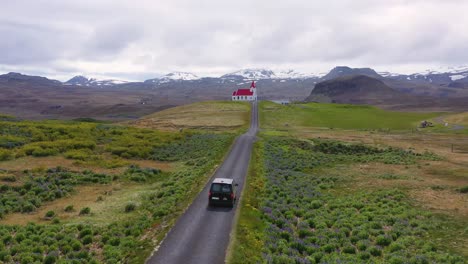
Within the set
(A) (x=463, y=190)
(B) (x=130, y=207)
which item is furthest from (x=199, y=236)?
(A) (x=463, y=190)

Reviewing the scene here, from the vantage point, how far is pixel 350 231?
73.8 ft

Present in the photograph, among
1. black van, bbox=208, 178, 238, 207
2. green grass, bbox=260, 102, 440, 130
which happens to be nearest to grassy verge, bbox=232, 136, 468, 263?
black van, bbox=208, 178, 238, 207

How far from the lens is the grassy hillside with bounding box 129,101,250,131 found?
94.1 m

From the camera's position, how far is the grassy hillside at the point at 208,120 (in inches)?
3703

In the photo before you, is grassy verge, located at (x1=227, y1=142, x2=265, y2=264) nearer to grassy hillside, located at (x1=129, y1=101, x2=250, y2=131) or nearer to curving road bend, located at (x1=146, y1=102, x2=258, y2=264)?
curving road bend, located at (x1=146, y1=102, x2=258, y2=264)

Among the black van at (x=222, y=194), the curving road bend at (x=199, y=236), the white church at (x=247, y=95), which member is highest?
the white church at (x=247, y=95)

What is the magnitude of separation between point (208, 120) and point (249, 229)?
3301 inches

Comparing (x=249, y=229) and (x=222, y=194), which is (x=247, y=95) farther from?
(x=249, y=229)

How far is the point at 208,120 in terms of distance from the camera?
104 m

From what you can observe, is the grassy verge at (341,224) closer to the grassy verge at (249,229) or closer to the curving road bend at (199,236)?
the grassy verge at (249,229)

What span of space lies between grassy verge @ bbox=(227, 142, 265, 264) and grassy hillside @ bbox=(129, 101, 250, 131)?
5520 cm

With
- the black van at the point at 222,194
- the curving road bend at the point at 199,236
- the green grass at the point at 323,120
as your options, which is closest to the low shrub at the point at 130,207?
the curving road bend at the point at 199,236

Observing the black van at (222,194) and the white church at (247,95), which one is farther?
the white church at (247,95)

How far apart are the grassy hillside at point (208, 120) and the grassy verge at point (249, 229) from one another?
181ft
